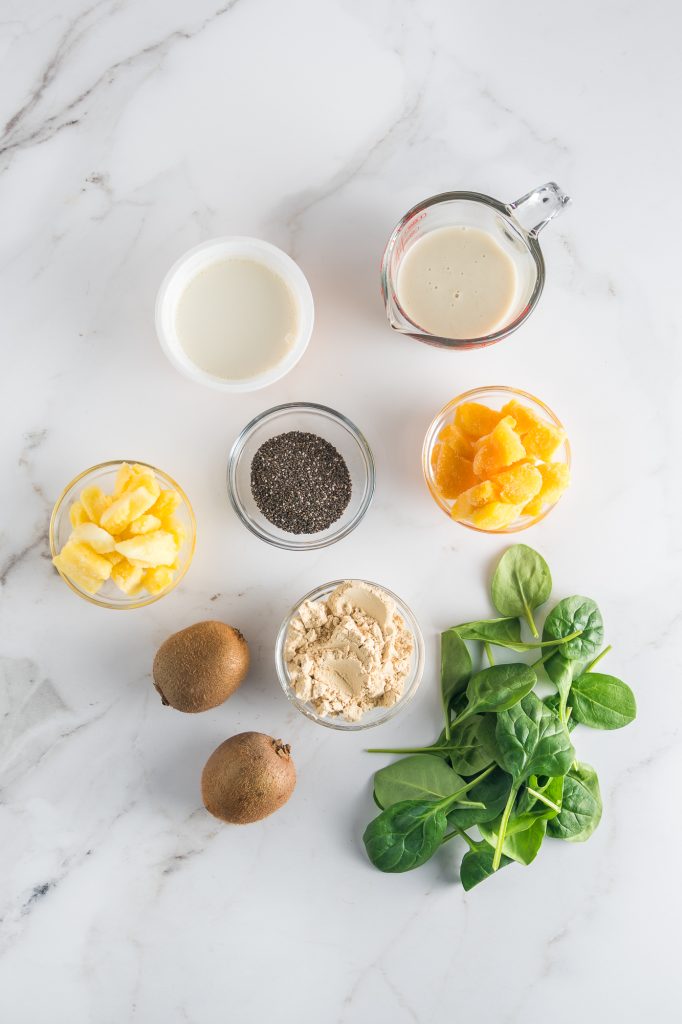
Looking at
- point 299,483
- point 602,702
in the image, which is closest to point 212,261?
point 299,483

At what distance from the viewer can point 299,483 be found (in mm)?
1396

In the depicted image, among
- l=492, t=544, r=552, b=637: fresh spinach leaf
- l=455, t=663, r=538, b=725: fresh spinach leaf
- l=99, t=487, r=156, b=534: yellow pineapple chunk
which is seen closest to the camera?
l=99, t=487, r=156, b=534: yellow pineapple chunk

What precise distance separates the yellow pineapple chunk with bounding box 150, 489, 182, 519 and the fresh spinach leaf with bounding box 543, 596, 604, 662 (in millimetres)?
713

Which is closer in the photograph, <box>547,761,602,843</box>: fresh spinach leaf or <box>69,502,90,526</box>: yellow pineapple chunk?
<box>69,502,90,526</box>: yellow pineapple chunk

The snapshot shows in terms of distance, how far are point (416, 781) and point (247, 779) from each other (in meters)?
0.31

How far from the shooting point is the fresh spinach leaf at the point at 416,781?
1.39 metres

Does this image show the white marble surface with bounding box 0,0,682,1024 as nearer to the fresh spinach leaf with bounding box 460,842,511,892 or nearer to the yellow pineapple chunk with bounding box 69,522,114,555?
the fresh spinach leaf with bounding box 460,842,511,892

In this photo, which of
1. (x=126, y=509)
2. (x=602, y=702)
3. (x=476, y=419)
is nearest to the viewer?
(x=126, y=509)

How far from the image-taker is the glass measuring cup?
4.31 ft

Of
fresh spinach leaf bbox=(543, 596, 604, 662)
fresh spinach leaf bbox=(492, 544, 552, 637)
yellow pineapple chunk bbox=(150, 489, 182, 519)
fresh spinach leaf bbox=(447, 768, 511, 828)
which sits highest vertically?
yellow pineapple chunk bbox=(150, 489, 182, 519)

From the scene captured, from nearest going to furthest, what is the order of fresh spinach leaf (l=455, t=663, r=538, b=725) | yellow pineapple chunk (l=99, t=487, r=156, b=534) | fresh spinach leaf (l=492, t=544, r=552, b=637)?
1. yellow pineapple chunk (l=99, t=487, r=156, b=534)
2. fresh spinach leaf (l=455, t=663, r=538, b=725)
3. fresh spinach leaf (l=492, t=544, r=552, b=637)

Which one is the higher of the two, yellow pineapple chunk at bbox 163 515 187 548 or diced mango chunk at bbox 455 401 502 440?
diced mango chunk at bbox 455 401 502 440

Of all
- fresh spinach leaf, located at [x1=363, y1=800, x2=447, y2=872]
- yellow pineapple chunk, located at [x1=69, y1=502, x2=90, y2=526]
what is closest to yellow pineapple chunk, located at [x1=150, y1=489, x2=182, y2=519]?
yellow pineapple chunk, located at [x1=69, y1=502, x2=90, y2=526]

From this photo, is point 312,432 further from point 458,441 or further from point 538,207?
point 538,207
